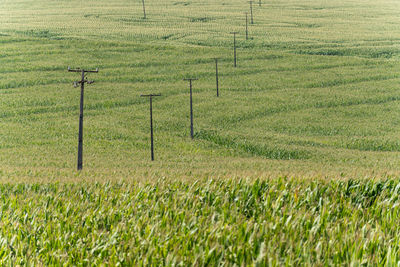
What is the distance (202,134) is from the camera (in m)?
55.5

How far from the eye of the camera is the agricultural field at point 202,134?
541 cm

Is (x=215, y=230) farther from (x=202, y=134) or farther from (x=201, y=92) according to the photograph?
(x=201, y=92)

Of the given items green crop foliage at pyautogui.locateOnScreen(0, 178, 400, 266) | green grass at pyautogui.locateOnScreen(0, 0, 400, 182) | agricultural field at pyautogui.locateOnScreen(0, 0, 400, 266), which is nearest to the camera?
green crop foliage at pyautogui.locateOnScreen(0, 178, 400, 266)

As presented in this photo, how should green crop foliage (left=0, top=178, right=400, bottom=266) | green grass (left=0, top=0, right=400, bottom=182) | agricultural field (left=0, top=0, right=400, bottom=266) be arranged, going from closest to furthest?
1. green crop foliage (left=0, top=178, right=400, bottom=266)
2. agricultural field (left=0, top=0, right=400, bottom=266)
3. green grass (left=0, top=0, right=400, bottom=182)

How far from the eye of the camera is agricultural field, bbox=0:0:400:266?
5.41 meters

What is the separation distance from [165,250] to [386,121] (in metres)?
61.8

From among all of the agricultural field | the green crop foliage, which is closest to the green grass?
the agricultural field

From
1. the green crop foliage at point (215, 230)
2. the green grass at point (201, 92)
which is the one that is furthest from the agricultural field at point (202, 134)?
the green grass at point (201, 92)

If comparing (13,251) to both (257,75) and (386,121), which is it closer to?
(386,121)

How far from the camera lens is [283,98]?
2771 inches

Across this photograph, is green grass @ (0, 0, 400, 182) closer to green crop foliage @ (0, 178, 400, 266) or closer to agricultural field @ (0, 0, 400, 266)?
agricultural field @ (0, 0, 400, 266)

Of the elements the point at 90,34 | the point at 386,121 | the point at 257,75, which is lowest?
the point at 386,121

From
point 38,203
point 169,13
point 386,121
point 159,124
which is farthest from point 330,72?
point 38,203

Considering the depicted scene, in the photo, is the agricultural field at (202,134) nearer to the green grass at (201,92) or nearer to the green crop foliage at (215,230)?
the green crop foliage at (215,230)
